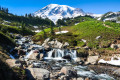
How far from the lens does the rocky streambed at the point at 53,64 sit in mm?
13594

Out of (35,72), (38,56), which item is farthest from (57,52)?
(35,72)

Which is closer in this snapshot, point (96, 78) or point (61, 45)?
point (96, 78)

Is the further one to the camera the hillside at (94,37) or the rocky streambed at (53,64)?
the hillside at (94,37)

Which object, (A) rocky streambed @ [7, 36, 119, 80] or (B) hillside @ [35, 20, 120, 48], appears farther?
(B) hillside @ [35, 20, 120, 48]

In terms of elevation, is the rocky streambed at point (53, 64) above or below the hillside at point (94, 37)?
below

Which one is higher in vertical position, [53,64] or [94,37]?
[94,37]

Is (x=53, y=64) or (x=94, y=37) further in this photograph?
(x=94, y=37)

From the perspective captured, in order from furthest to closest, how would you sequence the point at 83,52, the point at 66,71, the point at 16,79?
the point at 83,52 < the point at 66,71 < the point at 16,79

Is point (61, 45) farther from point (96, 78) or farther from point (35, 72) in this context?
point (35, 72)

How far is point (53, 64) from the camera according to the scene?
25.5 m

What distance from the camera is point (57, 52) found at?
124 ft

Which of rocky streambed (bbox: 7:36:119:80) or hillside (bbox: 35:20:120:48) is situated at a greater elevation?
hillside (bbox: 35:20:120:48)

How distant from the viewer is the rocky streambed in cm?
1359

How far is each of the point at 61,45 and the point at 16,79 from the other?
1624 inches
